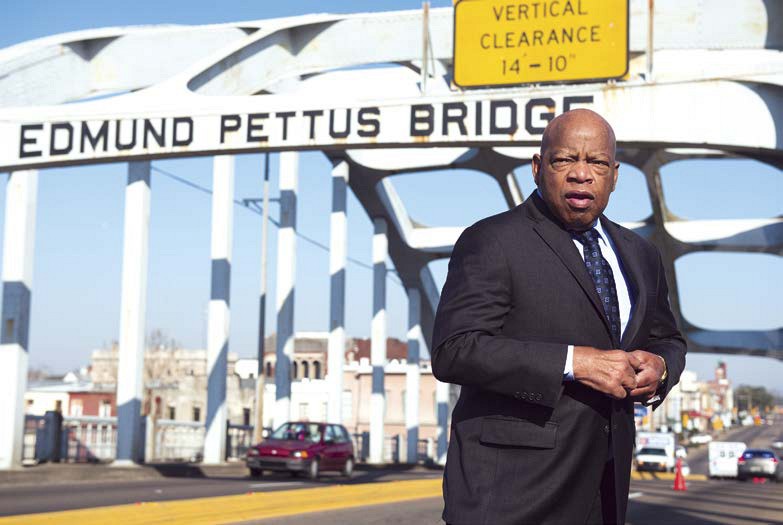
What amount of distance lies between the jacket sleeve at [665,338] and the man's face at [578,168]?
336mm

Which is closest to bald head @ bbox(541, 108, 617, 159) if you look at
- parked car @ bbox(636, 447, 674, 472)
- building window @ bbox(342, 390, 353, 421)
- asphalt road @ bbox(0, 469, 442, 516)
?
asphalt road @ bbox(0, 469, 442, 516)

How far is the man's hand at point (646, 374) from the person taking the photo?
2564mm

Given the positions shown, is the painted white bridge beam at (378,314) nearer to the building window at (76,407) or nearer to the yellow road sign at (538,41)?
the yellow road sign at (538,41)

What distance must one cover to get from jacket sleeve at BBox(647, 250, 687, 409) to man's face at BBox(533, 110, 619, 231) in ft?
1.10

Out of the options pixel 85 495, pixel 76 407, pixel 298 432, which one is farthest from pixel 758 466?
pixel 76 407

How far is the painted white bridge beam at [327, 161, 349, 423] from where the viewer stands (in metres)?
30.0

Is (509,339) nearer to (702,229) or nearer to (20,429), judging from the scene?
(20,429)

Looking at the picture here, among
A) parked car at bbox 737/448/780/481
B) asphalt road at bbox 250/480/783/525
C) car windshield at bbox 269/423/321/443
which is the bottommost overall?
parked car at bbox 737/448/780/481

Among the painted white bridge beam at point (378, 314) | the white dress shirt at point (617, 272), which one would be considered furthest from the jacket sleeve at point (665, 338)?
the painted white bridge beam at point (378, 314)

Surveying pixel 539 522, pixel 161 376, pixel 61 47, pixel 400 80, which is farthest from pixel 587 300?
pixel 161 376

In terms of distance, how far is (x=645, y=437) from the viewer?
57000 millimetres

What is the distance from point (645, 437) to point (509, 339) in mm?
56650

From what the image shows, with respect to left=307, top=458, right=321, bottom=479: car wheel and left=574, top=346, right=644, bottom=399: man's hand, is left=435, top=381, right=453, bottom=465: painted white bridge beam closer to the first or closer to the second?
left=307, top=458, right=321, bottom=479: car wheel

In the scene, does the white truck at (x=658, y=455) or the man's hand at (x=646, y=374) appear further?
the white truck at (x=658, y=455)
